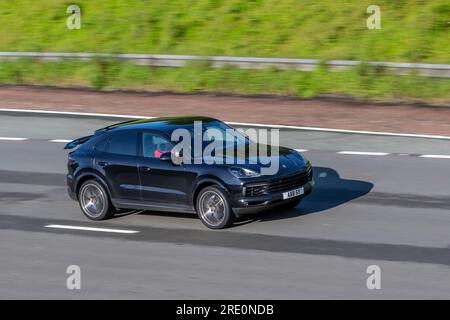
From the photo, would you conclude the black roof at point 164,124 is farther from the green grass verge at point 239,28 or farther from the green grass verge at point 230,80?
the green grass verge at point 239,28

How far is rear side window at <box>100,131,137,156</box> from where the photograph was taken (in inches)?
579

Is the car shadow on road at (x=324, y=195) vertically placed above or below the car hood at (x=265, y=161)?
below

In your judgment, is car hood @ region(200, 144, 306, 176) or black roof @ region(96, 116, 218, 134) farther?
black roof @ region(96, 116, 218, 134)

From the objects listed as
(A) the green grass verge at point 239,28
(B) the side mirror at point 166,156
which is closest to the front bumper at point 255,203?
(B) the side mirror at point 166,156


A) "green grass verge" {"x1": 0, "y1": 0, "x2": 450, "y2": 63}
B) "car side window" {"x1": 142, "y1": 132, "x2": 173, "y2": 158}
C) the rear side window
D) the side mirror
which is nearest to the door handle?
the rear side window

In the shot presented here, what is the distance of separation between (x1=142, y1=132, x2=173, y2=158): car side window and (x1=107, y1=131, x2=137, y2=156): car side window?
0.63 feet

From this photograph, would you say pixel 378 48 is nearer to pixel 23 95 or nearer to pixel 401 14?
pixel 401 14

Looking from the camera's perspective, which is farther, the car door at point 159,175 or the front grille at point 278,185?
the car door at point 159,175

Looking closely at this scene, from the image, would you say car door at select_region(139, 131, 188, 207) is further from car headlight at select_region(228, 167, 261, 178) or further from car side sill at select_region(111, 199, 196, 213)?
car headlight at select_region(228, 167, 261, 178)

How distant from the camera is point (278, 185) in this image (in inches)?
539

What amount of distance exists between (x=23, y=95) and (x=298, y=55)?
27.7ft

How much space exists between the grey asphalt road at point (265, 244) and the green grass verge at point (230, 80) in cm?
528

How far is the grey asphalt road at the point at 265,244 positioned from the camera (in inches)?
440

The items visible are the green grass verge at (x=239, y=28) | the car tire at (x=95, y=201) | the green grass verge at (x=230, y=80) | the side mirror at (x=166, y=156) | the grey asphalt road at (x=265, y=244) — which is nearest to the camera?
the grey asphalt road at (x=265, y=244)
